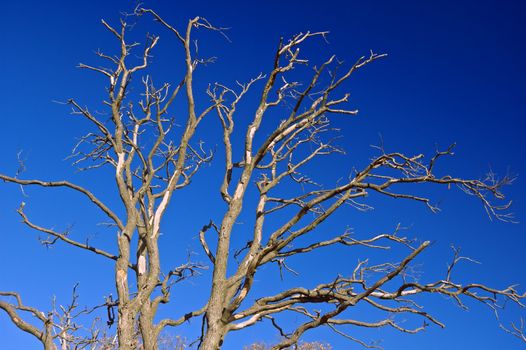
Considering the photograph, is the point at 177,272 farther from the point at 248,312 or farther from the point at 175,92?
the point at 175,92

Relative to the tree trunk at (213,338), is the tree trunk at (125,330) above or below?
above

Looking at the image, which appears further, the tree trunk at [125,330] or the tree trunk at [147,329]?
the tree trunk at [147,329]

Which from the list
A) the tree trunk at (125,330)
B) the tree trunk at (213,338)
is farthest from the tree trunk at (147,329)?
the tree trunk at (213,338)

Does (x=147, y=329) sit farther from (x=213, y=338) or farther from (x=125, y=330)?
(x=213, y=338)

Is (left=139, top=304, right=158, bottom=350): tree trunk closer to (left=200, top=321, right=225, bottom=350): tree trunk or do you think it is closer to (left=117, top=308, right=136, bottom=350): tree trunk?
(left=117, top=308, right=136, bottom=350): tree trunk

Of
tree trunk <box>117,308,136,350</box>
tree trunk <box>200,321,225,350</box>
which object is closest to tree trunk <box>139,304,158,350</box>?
tree trunk <box>117,308,136,350</box>

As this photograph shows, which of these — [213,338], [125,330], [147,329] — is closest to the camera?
[213,338]

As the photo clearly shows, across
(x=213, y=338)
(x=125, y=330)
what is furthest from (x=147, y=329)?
(x=213, y=338)

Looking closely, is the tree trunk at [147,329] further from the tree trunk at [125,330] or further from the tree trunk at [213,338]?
the tree trunk at [213,338]

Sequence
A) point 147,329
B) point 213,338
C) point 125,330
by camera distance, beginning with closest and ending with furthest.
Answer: point 213,338 < point 125,330 < point 147,329

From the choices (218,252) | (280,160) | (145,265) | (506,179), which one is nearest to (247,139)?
(280,160)

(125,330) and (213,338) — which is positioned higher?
(125,330)

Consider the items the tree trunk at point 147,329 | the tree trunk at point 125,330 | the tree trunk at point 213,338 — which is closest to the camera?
the tree trunk at point 213,338

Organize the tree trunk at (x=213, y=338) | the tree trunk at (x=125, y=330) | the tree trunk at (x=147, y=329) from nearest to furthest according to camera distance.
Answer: the tree trunk at (x=213, y=338), the tree trunk at (x=125, y=330), the tree trunk at (x=147, y=329)
